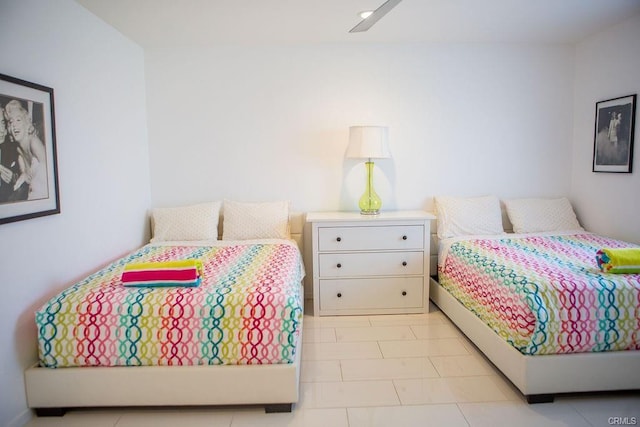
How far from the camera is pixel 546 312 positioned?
7.24ft

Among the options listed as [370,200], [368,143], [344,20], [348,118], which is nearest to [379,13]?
[344,20]

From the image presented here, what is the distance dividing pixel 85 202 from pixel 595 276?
300 cm

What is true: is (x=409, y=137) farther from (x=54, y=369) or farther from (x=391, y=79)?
(x=54, y=369)

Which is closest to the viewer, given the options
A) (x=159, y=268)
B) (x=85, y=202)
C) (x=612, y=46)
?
(x=159, y=268)

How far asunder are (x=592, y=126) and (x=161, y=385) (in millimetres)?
3742

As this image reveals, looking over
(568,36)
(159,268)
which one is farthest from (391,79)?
(159,268)

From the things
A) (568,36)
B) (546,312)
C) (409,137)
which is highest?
(568,36)

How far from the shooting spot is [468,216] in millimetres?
3682

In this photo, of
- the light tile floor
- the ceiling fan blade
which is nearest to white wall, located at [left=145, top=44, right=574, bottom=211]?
the ceiling fan blade

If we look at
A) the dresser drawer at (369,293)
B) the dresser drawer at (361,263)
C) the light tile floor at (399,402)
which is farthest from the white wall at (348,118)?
the light tile floor at (399,402)

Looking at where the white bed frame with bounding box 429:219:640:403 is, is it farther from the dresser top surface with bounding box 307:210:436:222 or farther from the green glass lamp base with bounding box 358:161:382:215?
the green glass lamp base with bounding box 358:161:382:215

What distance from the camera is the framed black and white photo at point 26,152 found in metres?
2.06

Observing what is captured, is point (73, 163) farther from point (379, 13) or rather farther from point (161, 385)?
point (379, 13)

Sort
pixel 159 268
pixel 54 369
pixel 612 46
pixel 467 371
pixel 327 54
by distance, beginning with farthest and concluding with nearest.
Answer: pixel 327 54 < pixel 612 46 < pixel 467 371 < pixel 159 268 < pixel 54 369
